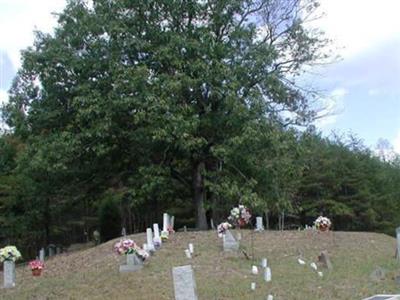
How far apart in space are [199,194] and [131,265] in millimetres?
11378

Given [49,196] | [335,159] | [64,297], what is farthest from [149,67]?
[335,159]

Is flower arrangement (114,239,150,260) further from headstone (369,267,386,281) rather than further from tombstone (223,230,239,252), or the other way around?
headstone (369,267,386,281)

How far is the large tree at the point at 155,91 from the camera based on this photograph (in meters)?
21.7

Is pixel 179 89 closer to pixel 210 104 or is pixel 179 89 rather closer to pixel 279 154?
pixel 210 104

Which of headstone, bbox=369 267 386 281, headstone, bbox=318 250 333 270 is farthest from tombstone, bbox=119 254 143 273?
headstone, bbox=369 267 386 281

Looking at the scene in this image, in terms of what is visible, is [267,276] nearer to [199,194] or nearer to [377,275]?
[377,275]

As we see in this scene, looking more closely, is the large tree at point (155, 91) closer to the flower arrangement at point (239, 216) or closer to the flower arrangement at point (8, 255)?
the flower arrangement at point (239, 216)

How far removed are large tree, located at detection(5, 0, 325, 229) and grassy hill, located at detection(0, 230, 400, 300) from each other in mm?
4551

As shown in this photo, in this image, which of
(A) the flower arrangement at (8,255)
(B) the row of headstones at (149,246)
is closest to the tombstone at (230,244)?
(B) the row of headstones at (149,246)

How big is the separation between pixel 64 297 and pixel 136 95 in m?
11.1

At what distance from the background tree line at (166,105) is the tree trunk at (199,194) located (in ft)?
0.14

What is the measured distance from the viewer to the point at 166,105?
2109 cm

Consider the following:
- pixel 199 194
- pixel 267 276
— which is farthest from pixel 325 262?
pixel 199 194

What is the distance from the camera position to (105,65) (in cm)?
2300
